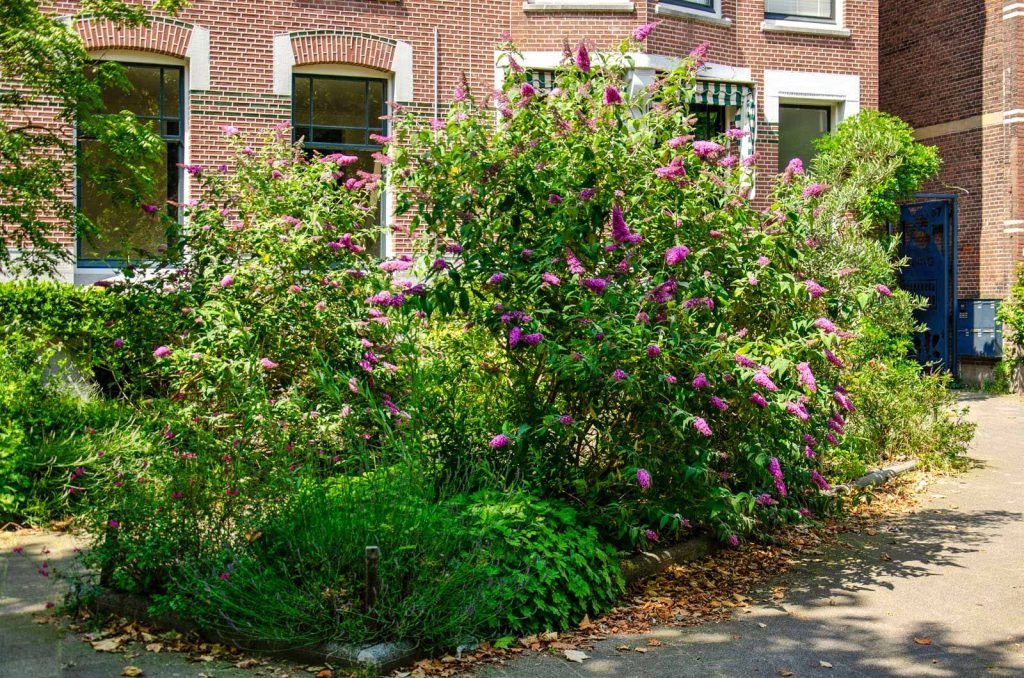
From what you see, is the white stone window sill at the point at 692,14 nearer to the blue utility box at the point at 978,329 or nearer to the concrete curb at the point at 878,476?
the blue utility box at the point at 978,329

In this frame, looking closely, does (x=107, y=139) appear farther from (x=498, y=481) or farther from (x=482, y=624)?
(x=482, y=624)

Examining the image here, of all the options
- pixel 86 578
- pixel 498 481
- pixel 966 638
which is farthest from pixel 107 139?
pixel 966 638

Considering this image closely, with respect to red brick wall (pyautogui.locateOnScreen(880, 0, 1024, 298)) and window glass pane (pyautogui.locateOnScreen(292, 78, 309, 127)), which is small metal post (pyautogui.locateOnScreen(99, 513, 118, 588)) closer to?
window glass pane (pyautogui.locateOnScreen(292, 78, 309, 127))

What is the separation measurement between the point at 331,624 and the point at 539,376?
8.88 ft

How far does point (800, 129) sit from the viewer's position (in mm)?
19141

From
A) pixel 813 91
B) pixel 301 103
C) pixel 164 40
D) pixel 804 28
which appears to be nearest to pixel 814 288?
pixel 301 103

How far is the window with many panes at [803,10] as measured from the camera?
18.5 m

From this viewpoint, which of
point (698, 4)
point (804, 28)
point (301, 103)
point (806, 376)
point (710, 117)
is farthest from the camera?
point (804, 28)

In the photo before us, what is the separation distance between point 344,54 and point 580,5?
3.68 m

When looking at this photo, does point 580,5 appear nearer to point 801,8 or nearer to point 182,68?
point 801,8

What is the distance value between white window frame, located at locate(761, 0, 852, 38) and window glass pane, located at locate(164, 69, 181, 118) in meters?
9.53

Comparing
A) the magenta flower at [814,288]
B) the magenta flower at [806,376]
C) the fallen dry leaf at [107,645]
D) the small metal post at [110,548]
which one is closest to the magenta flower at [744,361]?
the magenta flower at [806,376]

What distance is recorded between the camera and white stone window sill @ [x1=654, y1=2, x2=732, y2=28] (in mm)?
16594

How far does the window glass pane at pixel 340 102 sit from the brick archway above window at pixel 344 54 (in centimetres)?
34
